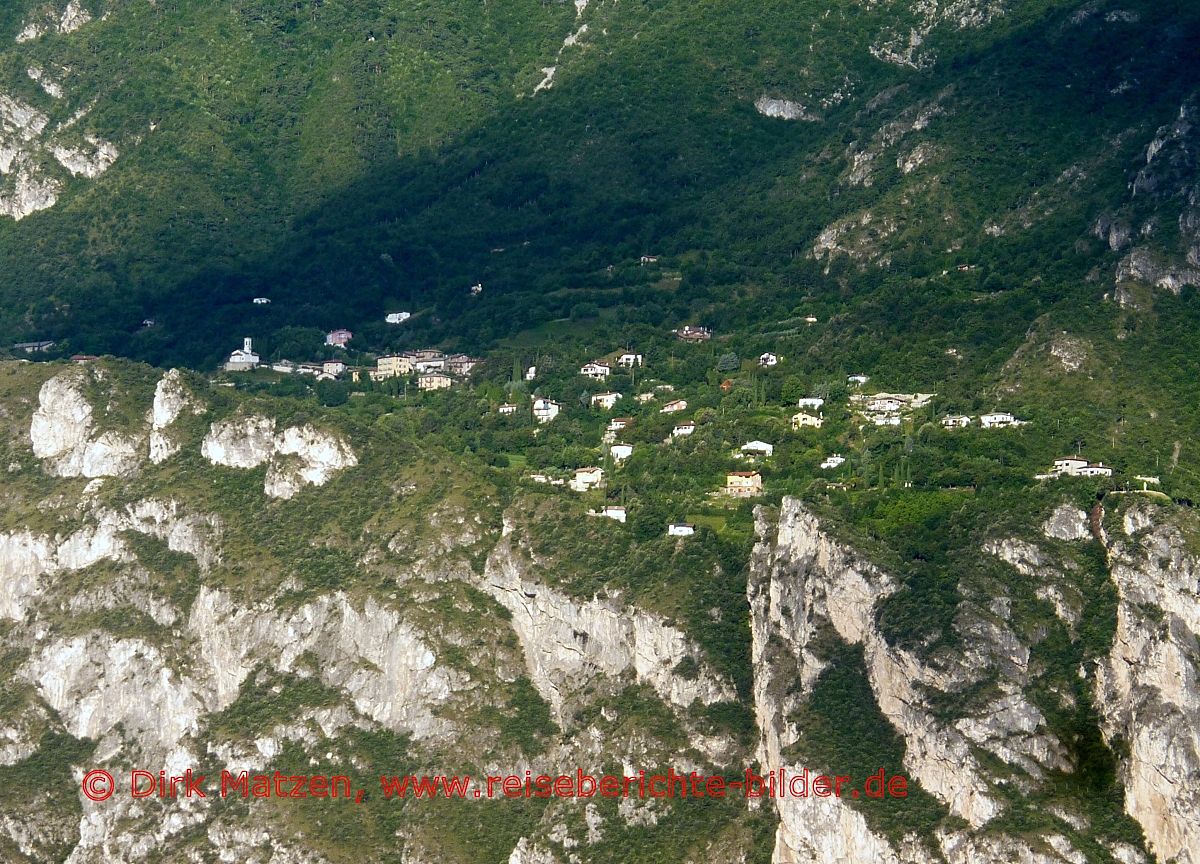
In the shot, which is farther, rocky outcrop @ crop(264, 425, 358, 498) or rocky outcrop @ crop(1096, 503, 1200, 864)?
rocky outcrop @ crop(264, 425, 358, 498)

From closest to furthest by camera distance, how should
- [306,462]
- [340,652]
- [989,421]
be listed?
[340,652] → [989,421] → [306,462]

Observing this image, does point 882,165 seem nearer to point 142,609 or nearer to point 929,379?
point 929,379

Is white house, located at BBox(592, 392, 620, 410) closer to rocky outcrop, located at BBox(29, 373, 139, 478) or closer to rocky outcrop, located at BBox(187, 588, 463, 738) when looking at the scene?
rocky outcrop, located at BBox(29, 373, 139, 478)

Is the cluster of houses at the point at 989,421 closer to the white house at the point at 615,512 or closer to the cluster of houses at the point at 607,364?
the white house at the point at 615,512

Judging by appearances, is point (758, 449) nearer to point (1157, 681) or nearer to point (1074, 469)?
point (1074, 469)

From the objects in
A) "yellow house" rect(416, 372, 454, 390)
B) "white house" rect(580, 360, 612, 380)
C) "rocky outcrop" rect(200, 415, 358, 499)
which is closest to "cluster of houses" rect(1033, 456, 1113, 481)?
"rocky outcrop" rect(200, 415, 358, 499)

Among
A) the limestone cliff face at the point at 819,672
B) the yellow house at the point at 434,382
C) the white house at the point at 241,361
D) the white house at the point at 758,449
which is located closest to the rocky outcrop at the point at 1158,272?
the white house at the point at 758,449

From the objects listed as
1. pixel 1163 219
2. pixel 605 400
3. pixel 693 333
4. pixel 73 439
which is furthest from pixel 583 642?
pixel 693 333

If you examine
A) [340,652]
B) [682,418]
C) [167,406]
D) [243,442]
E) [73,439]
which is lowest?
[682,418]
